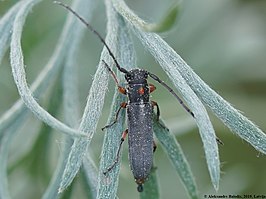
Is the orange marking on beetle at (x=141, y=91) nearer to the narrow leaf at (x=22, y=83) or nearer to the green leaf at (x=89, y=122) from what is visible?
the green leaf at (x=89, y=122)

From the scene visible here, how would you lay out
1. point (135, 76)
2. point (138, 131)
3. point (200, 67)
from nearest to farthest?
point (138, 131) < point (135, 76) < point (200, 67)

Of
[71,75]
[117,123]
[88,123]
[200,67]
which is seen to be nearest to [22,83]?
[88,123]

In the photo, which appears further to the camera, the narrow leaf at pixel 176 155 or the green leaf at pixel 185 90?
the narrow leaf at pixel 176 155

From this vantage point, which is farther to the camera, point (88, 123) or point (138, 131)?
point (138, 131)

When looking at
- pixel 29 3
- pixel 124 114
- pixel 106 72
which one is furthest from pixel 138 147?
pixel 29 3

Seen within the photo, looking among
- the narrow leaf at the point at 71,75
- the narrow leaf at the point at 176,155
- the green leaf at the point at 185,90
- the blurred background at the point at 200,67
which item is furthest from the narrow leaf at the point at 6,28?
the blurred background at the point at 200,67

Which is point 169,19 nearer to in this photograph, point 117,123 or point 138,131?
point 117,123

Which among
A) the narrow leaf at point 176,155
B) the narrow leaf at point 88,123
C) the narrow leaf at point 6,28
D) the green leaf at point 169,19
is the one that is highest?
the narrow leaf at point 6,28

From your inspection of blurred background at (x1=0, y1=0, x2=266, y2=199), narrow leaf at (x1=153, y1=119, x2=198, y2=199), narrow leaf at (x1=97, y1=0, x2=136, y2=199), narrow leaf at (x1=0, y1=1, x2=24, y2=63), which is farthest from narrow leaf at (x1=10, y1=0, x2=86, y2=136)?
blurred background at (x1=0, y1=0, x2=266, y2=199)
